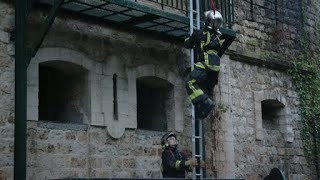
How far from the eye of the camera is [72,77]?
8750 millimetres

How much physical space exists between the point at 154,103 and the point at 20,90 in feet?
10.0

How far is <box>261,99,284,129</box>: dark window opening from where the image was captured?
1213cm

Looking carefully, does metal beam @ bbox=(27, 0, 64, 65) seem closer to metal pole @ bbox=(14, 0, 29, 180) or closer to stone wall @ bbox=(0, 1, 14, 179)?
metal pole @ bbox=(14, 0, 29, 180)

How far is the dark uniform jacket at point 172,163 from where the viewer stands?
7.66m

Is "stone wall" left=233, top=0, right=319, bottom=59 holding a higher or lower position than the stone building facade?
higher

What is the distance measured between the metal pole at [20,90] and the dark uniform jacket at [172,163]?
1865 mm

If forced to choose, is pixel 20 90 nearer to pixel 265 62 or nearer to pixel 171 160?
pixel 171 160

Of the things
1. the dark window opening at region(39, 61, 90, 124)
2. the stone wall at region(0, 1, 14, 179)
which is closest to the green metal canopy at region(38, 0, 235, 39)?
the stone wall at region(0, 1, 14, 179)

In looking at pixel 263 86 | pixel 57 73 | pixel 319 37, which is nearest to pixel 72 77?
pixel 57 73

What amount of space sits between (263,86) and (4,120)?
6005 mm

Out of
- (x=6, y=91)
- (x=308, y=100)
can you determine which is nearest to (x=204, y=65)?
(x=6, y=91)

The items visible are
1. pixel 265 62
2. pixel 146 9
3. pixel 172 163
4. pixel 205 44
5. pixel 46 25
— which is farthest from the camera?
pixel 265 62

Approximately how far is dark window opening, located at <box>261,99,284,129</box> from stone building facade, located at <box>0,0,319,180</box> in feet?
0.07

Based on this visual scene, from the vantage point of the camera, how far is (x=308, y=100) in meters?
12.8
